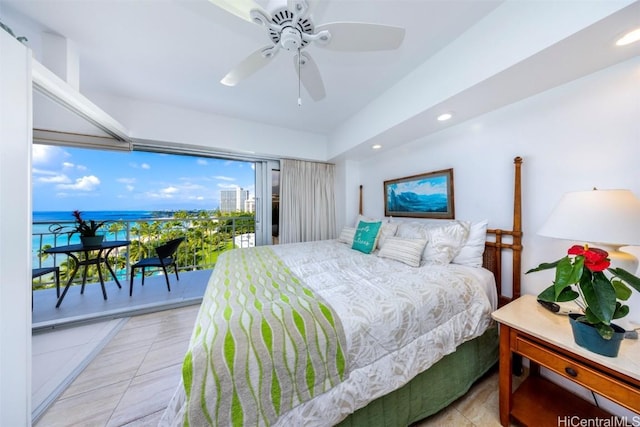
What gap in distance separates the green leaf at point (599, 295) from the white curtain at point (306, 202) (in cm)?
296

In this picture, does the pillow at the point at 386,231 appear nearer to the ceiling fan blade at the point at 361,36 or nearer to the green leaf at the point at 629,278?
the green leaf at the point at 629,278

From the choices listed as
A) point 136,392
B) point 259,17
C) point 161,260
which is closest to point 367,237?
point 259,17

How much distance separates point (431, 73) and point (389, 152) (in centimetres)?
126

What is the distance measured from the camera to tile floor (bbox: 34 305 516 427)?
1.23 m

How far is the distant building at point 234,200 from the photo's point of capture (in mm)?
3571

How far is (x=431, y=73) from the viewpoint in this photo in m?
1.75

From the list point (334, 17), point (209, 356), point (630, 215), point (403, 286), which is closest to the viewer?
point (209, 356)

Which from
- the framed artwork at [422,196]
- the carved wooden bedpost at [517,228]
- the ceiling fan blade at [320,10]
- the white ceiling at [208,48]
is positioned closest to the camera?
the ceiling fan blade at [320,10]

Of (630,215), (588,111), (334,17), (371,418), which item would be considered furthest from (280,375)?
(588,111)

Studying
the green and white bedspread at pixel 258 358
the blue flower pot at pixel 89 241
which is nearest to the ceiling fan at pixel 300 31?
the green and white bedspread at pixel 258 358

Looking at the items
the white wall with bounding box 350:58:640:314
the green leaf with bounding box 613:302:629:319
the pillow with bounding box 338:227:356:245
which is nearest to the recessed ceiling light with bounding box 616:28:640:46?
the white wall with bounding box 350:58:640:314

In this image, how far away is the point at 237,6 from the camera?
97cm

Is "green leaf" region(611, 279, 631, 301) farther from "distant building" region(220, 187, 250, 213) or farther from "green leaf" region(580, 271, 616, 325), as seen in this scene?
"distant building" region(220, 187, 250, 213)

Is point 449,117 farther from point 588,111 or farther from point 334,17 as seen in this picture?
point 334,17
